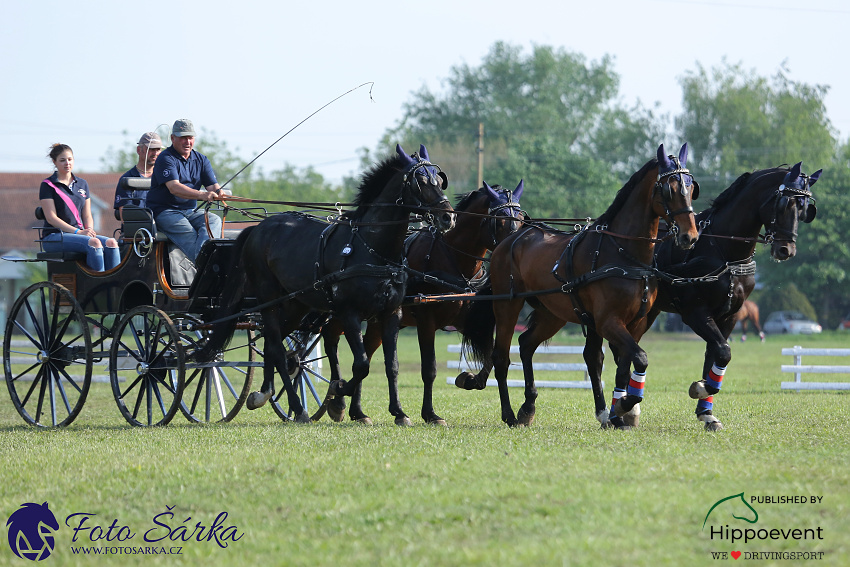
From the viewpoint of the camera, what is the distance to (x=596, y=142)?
68438 millimetres

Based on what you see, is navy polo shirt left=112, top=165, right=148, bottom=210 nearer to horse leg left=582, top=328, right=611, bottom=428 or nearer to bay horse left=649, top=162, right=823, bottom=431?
horse leg left=582, top=328, right=611, bottom=428

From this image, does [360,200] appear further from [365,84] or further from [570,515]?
[570,515]

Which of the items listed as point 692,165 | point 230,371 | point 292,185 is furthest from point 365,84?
point 292,185

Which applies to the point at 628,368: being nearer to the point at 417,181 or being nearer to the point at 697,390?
the point at 697,390

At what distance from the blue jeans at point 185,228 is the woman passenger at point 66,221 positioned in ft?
2.40

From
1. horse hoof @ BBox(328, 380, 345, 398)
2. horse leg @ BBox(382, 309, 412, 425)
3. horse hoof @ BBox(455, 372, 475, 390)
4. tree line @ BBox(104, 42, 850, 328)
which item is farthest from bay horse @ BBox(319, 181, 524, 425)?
tree line @ BBox(104, 42, 850, 328)

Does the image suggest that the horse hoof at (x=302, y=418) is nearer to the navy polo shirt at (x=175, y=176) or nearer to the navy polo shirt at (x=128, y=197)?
the navy polo shirt at (x=175, y=176)

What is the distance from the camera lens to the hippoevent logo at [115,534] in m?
5.52

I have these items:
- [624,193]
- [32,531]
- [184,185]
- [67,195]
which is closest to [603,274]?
[624,193]

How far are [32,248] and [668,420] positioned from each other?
5016cm

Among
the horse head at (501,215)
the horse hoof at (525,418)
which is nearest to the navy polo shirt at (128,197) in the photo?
the horse head at (501,215)

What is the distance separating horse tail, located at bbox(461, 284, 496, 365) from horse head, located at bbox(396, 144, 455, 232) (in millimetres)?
1742

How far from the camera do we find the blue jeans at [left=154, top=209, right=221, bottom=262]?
10.6 m

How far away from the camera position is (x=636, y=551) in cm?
494
